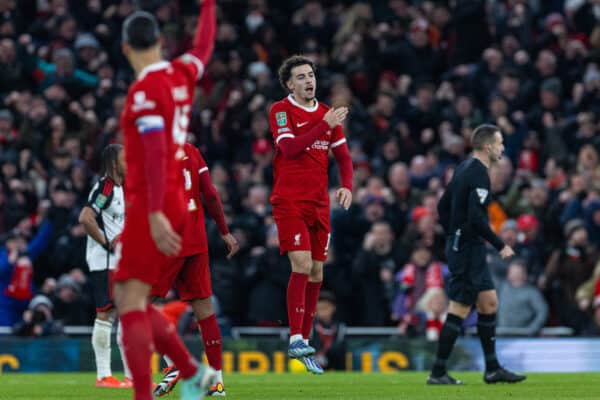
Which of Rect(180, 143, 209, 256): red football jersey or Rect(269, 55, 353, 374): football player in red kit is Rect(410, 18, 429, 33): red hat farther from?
Rect(180, 143, 209, 256): red football jersey

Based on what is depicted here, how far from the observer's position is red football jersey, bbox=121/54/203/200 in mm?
7977

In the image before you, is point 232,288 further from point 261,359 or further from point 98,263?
point 98,263

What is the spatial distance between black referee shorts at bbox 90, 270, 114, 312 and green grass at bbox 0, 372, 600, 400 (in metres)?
0.85

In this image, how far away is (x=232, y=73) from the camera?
24.5 meters

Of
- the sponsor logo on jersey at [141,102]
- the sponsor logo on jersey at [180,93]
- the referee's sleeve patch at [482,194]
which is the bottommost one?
the referee's sleeve patch at [482,194]

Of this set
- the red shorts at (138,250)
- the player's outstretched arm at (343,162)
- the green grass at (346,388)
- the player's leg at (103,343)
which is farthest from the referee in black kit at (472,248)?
the red shorts at (138,250)

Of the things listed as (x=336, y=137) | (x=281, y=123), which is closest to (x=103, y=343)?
(x=281, y=123)

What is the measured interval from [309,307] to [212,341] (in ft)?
4.76

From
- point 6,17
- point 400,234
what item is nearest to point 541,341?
point 400,234

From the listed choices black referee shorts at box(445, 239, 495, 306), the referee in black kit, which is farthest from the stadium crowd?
black referee shorts at box(445, 239, 495, 306)

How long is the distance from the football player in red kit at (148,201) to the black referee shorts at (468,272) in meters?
5.19

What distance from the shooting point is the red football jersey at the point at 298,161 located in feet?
40.1

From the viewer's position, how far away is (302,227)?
12.2 m

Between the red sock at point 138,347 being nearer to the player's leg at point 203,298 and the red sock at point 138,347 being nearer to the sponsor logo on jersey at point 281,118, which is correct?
the player's leg at point 203,298
